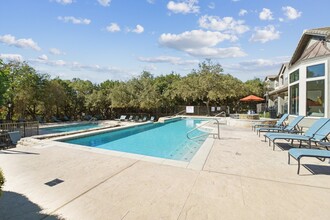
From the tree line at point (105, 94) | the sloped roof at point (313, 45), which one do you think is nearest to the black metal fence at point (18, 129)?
the tree line at point (105, 94)

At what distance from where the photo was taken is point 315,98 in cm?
999

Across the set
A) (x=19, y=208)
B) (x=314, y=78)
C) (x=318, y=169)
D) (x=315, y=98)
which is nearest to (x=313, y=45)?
(x=314, y=78)

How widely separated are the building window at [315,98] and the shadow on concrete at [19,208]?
37.9 feet

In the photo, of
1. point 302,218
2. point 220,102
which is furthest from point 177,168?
point 220,102

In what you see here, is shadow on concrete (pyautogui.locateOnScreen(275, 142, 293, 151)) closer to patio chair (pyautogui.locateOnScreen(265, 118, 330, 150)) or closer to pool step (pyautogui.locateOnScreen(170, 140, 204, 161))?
patio chair (pyautogui.locateOnScreen(265, 118, 330, 150))

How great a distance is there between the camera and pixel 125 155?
6012mm

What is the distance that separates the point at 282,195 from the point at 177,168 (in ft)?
7.27

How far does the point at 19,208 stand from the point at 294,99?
13817 millimetres

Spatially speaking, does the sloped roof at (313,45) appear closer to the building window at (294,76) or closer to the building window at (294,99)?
the building window at (294,76)

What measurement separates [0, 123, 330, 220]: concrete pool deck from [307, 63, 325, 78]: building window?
643cm

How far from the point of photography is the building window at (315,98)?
31.6 ft

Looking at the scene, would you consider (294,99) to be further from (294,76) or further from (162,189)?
(162,189)

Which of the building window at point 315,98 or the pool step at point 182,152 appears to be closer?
the pool step at point 182,152

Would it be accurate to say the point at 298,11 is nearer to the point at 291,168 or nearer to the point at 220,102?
the point at 291,168
